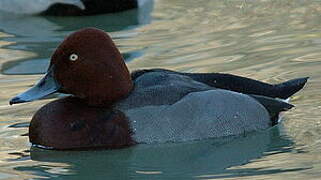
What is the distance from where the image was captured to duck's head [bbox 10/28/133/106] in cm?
715

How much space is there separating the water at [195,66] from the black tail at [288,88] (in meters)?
0.16

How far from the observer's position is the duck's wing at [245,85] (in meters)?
7.47

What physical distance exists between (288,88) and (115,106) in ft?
4.27

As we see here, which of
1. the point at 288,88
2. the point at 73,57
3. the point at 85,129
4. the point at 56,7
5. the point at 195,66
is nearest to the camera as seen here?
the point at 85,129

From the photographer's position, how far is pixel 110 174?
662cm

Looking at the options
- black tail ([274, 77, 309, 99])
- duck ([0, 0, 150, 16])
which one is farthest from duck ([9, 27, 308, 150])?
duck ([0, 0, 150, 16])

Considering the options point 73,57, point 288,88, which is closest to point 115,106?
point 73,57

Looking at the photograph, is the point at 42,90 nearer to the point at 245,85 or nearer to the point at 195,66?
the point at 245,85

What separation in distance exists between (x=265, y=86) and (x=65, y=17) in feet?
15.7

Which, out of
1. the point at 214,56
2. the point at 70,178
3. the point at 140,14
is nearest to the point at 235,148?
the point at 70,178

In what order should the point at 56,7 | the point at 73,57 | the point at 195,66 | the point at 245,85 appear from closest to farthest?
1. the point at 73,57
2. the point at 245,85
3. the point at 195,66
4. the point at 56,7

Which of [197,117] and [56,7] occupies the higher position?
[56,7]

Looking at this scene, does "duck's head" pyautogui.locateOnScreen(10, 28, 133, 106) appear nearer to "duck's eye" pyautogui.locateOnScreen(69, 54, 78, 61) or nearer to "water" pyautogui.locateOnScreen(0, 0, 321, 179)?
"duck's eye" pyautogui.locateOnScreen(69, 54, 78, 61)

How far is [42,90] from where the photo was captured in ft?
23.5
